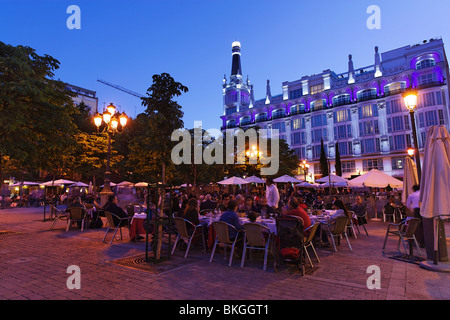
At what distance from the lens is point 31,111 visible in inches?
360

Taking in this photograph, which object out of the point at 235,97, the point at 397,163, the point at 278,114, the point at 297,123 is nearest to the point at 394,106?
the point at 397,163

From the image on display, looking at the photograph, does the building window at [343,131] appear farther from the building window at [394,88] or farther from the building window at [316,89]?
the building window at [316,89]

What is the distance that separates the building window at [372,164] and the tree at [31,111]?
46929 mm

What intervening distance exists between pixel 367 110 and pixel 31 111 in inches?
1989

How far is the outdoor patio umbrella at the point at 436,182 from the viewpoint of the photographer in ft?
17.4

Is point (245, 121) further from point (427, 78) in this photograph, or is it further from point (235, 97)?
point (427, 78)

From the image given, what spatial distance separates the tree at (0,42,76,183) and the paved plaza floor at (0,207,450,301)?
11.5 feet

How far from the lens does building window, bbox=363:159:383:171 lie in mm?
45469

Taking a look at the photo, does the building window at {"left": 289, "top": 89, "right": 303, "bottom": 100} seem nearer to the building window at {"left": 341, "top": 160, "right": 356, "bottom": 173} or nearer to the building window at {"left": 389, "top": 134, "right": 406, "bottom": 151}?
the building window at {"left": 341, "top": 160, "right": 356, "bottom": 173}

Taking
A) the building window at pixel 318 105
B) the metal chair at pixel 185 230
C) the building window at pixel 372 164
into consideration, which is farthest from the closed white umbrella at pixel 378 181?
the building window at pixel 318 105

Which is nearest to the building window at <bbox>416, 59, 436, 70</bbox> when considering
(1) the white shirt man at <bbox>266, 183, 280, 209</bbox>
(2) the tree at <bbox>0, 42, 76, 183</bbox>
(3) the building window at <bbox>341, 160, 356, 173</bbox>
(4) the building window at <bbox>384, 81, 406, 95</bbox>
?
(4) the building window at <bbox>384, 81, 406, 95</bbox>
